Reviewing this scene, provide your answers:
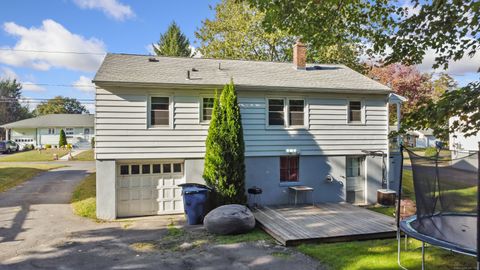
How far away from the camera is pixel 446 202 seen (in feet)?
18.9

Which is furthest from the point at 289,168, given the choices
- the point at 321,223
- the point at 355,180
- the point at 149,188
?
the point at 149,188

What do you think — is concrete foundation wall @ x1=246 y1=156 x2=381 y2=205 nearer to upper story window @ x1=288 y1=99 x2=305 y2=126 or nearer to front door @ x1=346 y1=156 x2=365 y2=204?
front door @ x1=346 y1=156 x2=365 y2=204

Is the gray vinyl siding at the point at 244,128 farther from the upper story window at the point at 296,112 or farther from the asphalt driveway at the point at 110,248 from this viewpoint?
the asphalt driveway at the point at 110,248

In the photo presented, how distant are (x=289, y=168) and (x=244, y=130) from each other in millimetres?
2285

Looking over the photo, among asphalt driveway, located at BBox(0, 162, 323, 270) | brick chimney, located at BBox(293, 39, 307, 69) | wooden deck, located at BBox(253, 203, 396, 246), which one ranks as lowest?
asphalt driveway, located at BBox(0, 162, 323, 270)

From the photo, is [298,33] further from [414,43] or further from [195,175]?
[195,175]

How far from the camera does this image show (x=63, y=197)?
1528 centimetres

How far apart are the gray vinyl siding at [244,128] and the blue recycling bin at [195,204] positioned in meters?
1.76

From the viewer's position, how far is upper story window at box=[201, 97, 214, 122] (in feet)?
41.6

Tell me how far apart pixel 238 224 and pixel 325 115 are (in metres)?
6.06

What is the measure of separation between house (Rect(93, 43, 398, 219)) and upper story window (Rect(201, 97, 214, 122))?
4cm

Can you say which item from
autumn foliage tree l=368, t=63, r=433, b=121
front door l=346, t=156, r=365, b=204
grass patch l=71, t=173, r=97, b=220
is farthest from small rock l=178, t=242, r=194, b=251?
autumn foliage tree l=368, t=63, r=433, b=121

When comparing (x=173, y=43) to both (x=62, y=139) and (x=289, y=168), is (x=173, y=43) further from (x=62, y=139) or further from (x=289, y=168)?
(x=289, y=168)

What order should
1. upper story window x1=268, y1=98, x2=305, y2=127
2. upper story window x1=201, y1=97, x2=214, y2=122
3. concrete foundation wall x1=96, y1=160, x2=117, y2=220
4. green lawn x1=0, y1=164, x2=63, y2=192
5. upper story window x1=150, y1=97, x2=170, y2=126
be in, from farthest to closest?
1. green lawn x1=0, y1=164, x2=63, y2=192
2. upper story window x1=268, y1=98, x2=305, y2=127
3. upper story window x1=201, y1=97, x2=214, y2=122
4. upper story window x1=150, y1=97, x2=170, y2=126
5. concrete foundation wall x1=96, y1=160, x2=117, y2=220
